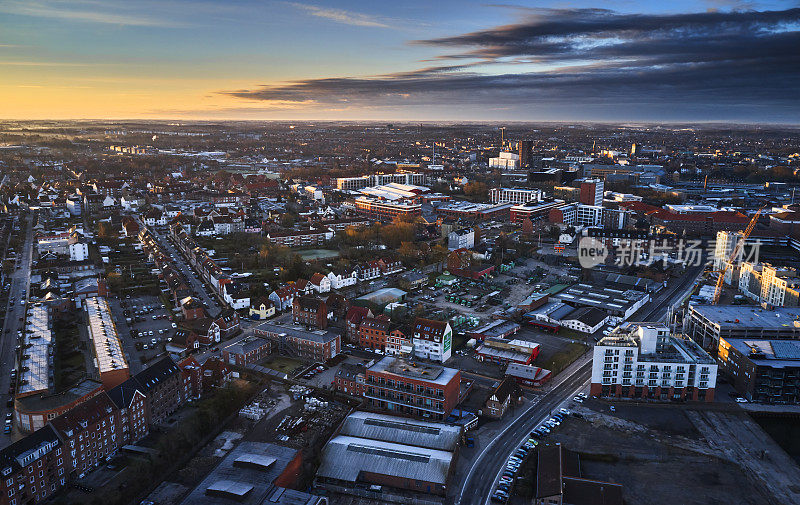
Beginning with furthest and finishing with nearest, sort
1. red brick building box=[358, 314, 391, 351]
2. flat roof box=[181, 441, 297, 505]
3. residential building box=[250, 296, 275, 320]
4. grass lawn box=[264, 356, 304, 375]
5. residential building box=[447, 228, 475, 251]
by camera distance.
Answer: residential building box=[447, 228, 475, 251]
residential building box=[250, 296, 275, 320]
red brick building box=[358, 314, 391, 351]
grass lawn box=[264, 356, 304, 375]
flat roof box=[181, 441, 297, 505]

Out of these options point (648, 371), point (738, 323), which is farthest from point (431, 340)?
point (738, 323)

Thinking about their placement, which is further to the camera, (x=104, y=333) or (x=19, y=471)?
(x=104, y=333)

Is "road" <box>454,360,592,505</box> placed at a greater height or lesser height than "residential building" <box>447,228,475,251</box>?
lesser

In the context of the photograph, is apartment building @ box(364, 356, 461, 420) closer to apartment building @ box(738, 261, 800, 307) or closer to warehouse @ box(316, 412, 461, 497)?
warehouse @ box(316, 412, 461, 497)

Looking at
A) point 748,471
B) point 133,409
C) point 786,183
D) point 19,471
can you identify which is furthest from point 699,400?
point 786,183

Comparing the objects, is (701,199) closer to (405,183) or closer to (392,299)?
(405,183)

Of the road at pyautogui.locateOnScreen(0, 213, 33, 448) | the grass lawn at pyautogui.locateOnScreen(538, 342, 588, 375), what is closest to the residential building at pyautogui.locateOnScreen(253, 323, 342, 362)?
the grass lawn at pyautogui.locateOnScreen(538, 342, 588, 375)

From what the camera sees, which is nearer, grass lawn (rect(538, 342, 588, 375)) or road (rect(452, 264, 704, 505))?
road (rect(452, 264, 704, 505))
